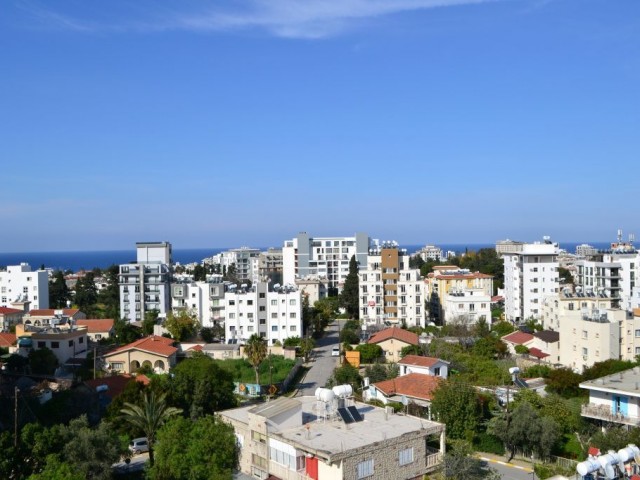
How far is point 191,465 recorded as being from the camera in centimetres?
2181

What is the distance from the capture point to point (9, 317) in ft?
194

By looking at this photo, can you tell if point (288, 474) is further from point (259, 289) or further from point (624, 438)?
point (259, 289)

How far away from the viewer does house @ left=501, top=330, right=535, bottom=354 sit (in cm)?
4625

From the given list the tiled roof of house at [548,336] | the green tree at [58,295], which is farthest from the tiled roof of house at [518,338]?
the green tree at [58,295]

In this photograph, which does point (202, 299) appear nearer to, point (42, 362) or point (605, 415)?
point (42, 362)

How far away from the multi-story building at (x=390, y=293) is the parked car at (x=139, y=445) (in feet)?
116

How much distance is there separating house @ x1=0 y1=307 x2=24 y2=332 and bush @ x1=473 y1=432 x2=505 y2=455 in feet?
150

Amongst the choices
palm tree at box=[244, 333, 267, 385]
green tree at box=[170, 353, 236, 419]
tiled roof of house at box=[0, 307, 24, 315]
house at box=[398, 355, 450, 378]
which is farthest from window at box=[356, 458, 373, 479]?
tiled roof of house at box=[0, 307, 24, 315]

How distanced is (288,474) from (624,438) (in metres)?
12.4

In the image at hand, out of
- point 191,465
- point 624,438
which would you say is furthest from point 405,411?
point 191,465

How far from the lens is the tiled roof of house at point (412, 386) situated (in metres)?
31.3

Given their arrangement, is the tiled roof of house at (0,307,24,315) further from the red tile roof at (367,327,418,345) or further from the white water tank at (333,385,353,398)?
the white water tank at (333,385,353,398)

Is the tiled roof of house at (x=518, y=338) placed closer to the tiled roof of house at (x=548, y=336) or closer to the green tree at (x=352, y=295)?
the tiled roof of house at (x=548, y=336)

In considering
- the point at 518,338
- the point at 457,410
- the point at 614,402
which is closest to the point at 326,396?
the point at 457,410
